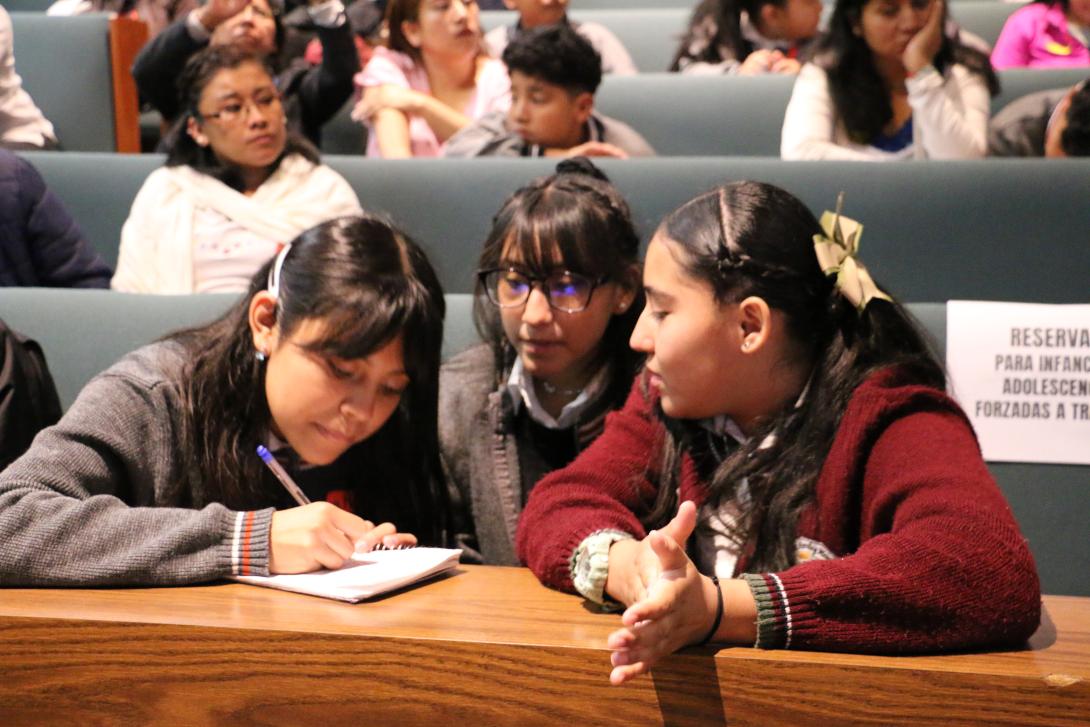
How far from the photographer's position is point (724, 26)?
375 centimetres

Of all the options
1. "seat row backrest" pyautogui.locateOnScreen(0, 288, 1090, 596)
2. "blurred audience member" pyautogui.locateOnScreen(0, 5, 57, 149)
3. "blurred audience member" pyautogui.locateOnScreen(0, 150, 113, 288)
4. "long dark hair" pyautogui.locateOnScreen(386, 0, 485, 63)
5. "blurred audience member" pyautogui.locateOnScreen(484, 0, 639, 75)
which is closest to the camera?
"seat row backrest" pyautogui.locateOnScreen(0, 288, 1090, 596)

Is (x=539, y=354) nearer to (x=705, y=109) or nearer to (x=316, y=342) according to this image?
(x=316, y=342)

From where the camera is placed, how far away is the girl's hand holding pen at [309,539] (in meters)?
1.21

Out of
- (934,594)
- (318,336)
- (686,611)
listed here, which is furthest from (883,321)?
(318,336)

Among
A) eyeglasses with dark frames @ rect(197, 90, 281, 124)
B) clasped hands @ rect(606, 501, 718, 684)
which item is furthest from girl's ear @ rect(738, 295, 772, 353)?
eyeglasses with dark frames @ rect(197, 90, 281, 124)

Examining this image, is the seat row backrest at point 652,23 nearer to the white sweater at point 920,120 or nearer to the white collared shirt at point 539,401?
the white sweater at point 920,120

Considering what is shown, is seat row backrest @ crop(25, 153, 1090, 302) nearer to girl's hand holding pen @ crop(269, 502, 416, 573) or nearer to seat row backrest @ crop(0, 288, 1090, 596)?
seat row backrest @ crop(0, 288, 1090, 596)

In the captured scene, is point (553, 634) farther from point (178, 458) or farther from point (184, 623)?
point (178, 458)

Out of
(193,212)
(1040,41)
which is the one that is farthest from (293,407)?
(1040,41)

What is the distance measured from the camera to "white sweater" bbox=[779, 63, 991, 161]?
2.77 m

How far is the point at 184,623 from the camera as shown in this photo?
1.04 metres

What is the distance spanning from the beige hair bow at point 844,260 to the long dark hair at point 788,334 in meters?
0.03

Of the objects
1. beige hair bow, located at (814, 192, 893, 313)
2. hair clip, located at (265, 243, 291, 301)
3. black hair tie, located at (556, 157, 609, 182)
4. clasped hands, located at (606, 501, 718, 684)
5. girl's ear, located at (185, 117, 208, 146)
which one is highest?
beige hair bow, located at (814, 192, 893, 313)

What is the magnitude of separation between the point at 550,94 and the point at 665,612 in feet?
6.71
